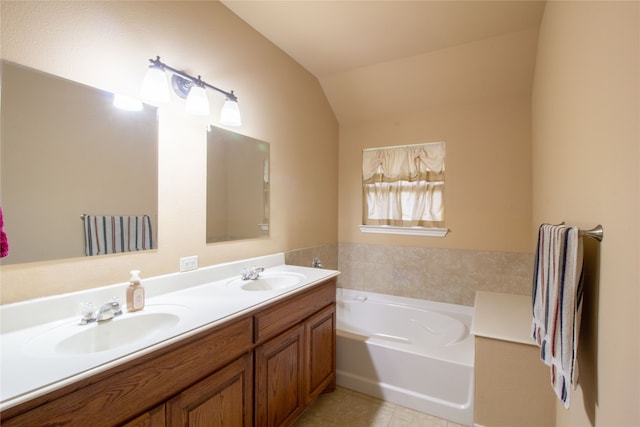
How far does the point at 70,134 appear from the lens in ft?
4.00

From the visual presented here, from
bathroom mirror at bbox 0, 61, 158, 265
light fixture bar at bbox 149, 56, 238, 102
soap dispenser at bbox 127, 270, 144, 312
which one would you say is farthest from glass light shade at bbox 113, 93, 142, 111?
soap dispenser at bbox 127, 270, 144, 312

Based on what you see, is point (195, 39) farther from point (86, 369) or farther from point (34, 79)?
point (86, 369)

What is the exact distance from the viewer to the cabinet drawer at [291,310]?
4.69ft

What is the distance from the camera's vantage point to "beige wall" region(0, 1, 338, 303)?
1151 millimetres

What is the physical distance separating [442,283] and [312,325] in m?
1.64

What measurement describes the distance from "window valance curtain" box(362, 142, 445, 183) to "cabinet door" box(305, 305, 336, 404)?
1686 mm

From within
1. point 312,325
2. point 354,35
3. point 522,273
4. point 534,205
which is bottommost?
point 312,325

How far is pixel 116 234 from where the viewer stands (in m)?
1.37

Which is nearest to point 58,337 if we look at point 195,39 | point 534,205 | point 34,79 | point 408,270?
point 34,79

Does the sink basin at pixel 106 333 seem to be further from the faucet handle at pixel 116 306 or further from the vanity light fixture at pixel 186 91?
the vanity light fixture at pixel 186 91

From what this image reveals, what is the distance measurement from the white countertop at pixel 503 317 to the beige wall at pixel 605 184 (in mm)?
440

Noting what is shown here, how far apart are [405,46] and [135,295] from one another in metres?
2.55

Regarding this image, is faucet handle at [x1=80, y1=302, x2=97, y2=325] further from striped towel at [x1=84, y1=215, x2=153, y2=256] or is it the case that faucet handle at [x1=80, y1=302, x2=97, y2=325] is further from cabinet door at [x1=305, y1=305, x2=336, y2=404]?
cabinet door at [x1=305, y1=305, x2=336, y2=404]

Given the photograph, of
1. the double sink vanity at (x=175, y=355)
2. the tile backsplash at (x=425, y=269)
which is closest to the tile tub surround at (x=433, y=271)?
the tile backsplash at (x=425, y=269)
